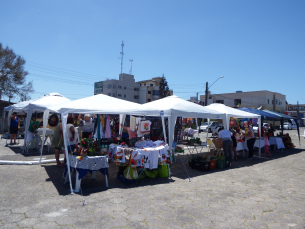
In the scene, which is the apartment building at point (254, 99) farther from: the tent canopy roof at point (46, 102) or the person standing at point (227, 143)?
the tent canopy roof at point (46, 102)

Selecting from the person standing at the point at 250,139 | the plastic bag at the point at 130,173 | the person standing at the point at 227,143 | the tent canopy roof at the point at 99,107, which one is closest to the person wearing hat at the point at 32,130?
the tent canopy roof at the point at 99,107

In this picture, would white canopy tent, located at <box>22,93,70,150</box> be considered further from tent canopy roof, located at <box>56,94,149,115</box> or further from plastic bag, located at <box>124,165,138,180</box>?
plastic bag, located at <box>124,165,138,180</box>

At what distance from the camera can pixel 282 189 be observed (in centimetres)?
557

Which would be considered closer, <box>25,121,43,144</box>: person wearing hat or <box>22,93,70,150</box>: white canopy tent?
<box>22,93,70,150</box>: white canopy tent

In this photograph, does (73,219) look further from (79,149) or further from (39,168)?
(39,168)

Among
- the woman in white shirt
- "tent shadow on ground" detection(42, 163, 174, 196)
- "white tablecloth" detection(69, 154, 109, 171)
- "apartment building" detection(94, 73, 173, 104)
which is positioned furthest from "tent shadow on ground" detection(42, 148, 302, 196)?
"apartment building" detection(94, 73, 173, 104)

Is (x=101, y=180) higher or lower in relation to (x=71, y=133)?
lower

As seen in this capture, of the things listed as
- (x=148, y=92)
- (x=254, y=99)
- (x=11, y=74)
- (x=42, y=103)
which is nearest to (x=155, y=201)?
(x=42, y=103)

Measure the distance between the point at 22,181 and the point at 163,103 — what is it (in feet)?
15.7

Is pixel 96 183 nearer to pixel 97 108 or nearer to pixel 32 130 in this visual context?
pixel 97 108

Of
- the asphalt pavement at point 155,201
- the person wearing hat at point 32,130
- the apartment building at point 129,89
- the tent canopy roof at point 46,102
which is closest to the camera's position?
the asphalt pavement at point 155,201

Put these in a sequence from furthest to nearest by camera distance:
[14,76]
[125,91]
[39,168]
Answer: [125,91] → [14,76] → [39,168]

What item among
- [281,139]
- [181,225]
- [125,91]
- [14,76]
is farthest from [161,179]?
[125,91]

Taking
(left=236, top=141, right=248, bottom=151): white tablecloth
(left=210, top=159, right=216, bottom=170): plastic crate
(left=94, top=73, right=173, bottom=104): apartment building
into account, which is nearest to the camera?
(left=210, top=159, right=216, bottom=170): plastic crate
